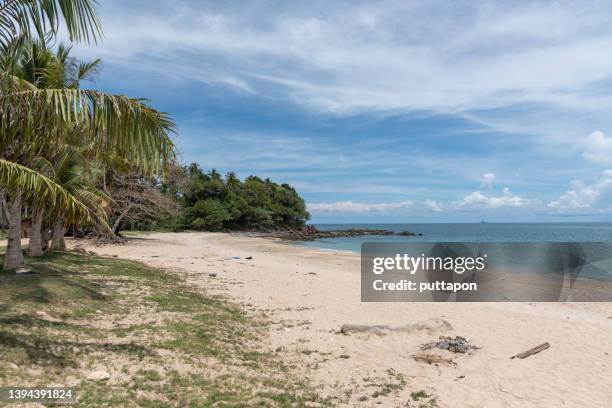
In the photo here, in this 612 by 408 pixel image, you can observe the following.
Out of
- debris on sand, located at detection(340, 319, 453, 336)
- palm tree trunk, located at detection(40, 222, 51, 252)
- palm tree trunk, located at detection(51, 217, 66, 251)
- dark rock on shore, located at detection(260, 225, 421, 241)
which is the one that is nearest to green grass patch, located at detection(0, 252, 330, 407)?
debris on sand, located at detection(340, 319, 453, 336)

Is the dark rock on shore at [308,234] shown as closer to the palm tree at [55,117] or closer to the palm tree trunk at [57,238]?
the palm tree trunk at [57,238]

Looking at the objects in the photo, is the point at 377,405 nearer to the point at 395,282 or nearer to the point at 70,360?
the point at 70,360

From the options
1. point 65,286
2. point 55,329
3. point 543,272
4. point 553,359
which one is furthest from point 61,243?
point 543,272

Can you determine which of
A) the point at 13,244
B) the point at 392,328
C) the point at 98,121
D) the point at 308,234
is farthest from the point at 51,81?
the point at 308,234

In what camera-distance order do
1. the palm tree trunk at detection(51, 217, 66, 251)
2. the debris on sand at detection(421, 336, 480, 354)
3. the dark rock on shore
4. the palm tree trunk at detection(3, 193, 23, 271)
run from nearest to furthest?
1. the debris on sand at detection(421, 336, 480, 354)
2. the palm tree trunk at detection(3, 193, 23, 271)
3. the palm tree trunk at detection(51, 217, 66, 251)
4. the dark rock on shore

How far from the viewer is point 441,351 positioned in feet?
25.0

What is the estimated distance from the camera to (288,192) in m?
82.6

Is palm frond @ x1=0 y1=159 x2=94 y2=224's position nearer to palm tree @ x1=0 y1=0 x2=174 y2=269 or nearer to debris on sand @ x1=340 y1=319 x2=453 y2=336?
palm tree @ x1=0 y1=0 x2=174 y2=269

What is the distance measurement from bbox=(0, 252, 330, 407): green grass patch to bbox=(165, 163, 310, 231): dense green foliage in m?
39.5

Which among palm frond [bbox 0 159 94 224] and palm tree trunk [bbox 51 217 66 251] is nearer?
palm frond [bbox 0 159 94 224]

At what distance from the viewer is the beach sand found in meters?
5.81

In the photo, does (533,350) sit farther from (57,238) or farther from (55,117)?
(57,238)

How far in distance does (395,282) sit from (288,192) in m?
65.7

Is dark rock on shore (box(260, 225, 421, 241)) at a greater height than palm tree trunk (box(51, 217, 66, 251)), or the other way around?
palm tree trunk (box(51, 217, 66, 251))
